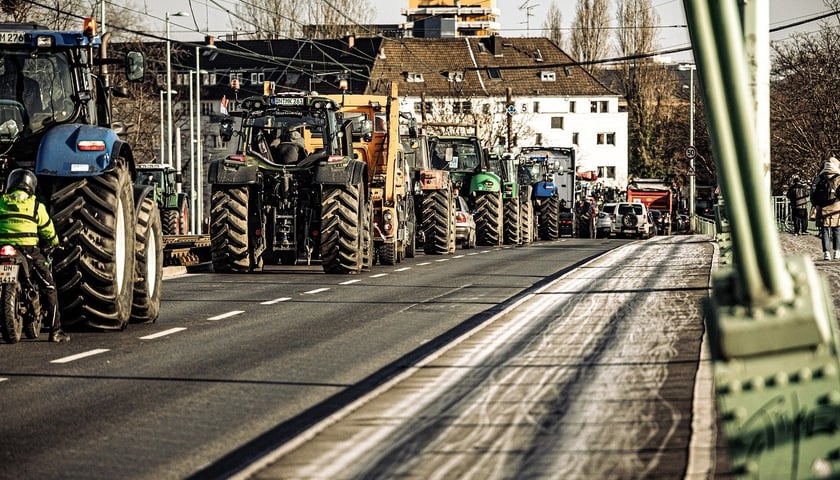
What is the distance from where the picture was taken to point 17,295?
12250 mm

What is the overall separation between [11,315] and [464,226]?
83.0ft

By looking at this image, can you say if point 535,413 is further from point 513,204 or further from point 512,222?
point 513,204

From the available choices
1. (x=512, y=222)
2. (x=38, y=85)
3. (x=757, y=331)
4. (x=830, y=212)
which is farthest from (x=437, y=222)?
(x=757, y=331)

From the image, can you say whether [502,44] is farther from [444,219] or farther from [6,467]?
[6,467]

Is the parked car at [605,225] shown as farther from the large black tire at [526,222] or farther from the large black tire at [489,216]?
the large black tire at [489,216]

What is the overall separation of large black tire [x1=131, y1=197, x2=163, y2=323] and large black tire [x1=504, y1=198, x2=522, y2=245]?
2744 centimetres

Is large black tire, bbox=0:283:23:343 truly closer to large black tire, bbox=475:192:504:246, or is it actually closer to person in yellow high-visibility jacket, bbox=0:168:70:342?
person in yellow high-visibility jacket, bbox=0:168:70:342

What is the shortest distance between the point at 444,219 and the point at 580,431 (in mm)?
25904

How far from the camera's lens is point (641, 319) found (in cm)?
1376

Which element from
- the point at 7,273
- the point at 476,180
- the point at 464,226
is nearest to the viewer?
the point at 7,273

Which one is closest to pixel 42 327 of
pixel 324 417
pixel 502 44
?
pixel 324 417

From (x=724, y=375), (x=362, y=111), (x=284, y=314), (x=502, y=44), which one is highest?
(x=502, y=44)

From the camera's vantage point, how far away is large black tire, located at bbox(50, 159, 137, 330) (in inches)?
505

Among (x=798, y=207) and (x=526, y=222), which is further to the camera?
(x=798, y=207)
